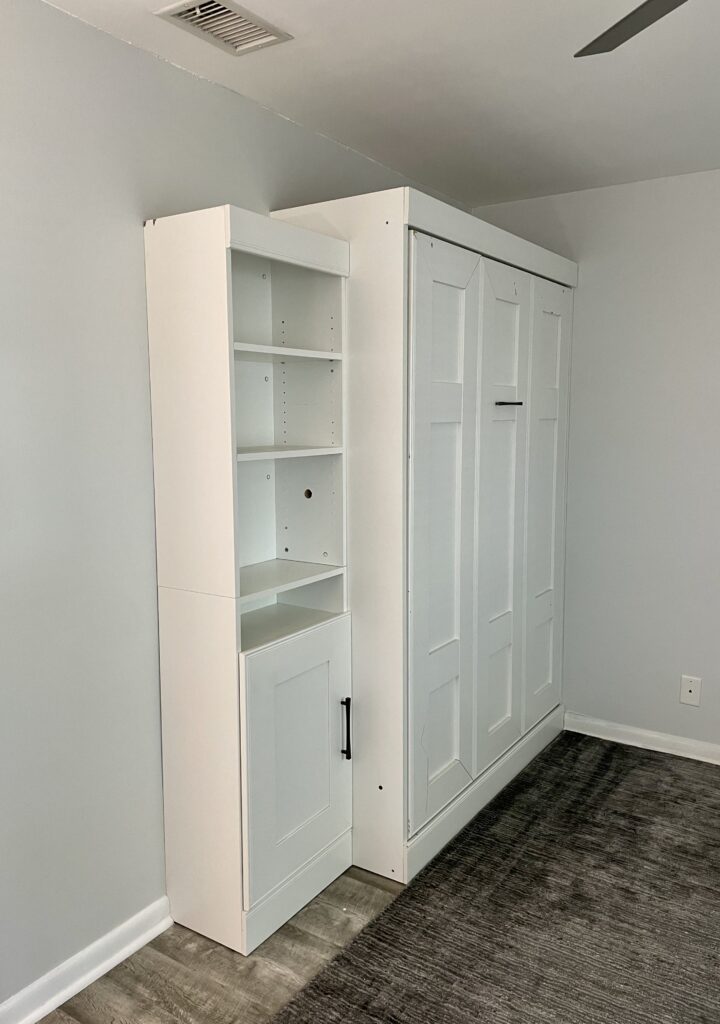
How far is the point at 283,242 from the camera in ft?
7.04

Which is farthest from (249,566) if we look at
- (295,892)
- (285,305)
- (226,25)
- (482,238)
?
(226,25)

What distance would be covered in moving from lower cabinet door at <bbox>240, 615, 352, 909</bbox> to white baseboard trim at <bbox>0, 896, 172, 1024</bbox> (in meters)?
0.33

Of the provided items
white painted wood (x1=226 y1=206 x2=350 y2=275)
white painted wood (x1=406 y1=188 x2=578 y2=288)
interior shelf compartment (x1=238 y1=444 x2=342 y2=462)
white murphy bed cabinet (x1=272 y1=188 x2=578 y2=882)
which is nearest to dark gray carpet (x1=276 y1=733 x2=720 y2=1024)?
white murphy bed cabinet (x1=272 y1=188 x2=578 y2=882)

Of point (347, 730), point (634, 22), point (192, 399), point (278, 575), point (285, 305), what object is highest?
point (634, 22)

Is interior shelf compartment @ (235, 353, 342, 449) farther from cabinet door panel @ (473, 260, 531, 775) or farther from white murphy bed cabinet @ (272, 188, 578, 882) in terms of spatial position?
cabinet door panel @ (473, 260, 531, 775)

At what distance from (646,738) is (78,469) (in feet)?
8.86

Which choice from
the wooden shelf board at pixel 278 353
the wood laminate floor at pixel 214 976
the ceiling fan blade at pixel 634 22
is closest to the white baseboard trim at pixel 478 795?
the wood laminate floor at pixel 214 976

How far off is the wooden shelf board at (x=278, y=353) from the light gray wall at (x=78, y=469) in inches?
11.5

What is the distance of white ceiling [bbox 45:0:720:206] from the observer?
6.26 ft

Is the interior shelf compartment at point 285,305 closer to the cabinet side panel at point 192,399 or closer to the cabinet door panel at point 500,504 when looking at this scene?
the cabinet side panel at point 192,399

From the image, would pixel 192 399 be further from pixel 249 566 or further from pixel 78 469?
pixel 249 566

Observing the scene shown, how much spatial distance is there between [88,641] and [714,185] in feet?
9.37

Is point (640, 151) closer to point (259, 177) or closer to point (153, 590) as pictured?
point (259, 177)

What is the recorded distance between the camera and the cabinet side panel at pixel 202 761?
2.13 metres
